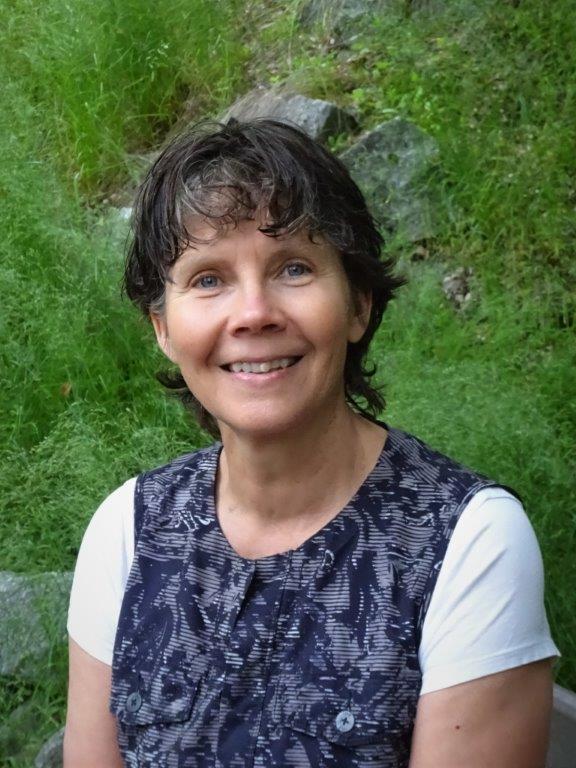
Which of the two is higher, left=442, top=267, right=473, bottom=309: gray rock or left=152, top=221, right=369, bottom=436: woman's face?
left=152, top=221, right=369, bottom=436: woman's face

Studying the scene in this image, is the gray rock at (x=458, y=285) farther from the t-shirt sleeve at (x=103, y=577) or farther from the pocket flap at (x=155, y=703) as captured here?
the pocket flap at (x=155, y=703)

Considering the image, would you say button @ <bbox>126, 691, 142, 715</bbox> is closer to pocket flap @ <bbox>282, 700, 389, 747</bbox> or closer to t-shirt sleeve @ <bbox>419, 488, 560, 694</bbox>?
pocket flap @ <bbox>282, 700, 389, 747</bbox>

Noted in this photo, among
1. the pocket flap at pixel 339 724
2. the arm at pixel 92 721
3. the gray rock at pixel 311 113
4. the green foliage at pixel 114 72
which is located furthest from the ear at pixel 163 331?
the green foliage at pixel 114 72

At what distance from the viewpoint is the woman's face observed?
1.77 meters

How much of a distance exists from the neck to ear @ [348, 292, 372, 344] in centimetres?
13

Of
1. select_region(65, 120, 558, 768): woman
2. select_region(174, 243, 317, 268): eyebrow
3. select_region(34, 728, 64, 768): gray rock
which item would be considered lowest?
select_region(34, 728, 64, 768): gray rock

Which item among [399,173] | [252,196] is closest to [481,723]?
[252,196]

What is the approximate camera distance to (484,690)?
1619 mm

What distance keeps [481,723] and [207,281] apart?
0.80 m

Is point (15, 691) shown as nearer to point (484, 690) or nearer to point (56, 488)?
point (56, 488)

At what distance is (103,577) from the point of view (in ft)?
6.45

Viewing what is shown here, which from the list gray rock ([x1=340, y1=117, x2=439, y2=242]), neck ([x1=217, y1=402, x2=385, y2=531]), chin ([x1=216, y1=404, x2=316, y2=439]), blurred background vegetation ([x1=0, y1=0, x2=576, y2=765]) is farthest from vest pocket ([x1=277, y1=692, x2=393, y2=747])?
gray rock ([x1=340, y1=117, x2=439, y2=242])

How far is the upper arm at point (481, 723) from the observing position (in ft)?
5.32

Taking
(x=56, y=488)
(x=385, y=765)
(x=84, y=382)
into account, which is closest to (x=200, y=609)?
(x=385, y=765)
